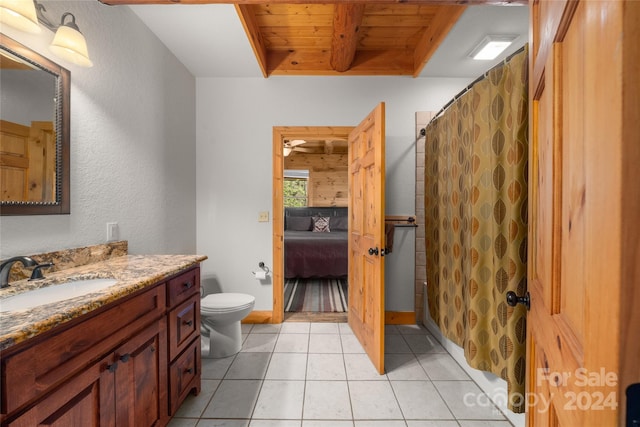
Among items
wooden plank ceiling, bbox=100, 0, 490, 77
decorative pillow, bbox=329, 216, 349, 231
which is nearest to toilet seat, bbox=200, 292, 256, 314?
wooden plank ceiling, bbox=100, 0, 490, 77

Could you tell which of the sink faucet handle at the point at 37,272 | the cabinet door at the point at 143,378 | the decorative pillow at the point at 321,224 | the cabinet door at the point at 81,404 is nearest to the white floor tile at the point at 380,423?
the cabinet door at the point at 143,378

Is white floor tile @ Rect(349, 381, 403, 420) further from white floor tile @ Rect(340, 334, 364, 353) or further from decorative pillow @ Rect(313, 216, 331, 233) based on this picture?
decorative pillow @ Rect(313, 216, 331, 233)

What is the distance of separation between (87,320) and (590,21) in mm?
1439

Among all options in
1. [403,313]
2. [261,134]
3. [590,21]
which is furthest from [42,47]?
[403,313]

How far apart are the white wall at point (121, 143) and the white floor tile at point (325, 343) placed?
1.46 m

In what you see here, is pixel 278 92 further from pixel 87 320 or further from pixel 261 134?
pixel 87 320

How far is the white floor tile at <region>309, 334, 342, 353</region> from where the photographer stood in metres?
2.23

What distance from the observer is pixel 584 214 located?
0.45m

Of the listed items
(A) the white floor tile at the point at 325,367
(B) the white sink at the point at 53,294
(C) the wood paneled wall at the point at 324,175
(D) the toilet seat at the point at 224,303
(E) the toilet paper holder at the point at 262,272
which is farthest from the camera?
(C) the wood paneled wall at the point at 324,175

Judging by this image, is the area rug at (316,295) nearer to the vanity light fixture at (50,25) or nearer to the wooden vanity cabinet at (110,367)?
the wooden vanity cabinet at (110,367)

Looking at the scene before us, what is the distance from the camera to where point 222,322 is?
6.81 feet

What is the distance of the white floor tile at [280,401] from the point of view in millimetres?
1534

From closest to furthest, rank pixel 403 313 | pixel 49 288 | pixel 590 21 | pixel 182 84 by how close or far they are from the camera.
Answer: pixel 590 21 < pixel 49 288 < pixel 182 84 < pixel 403 313

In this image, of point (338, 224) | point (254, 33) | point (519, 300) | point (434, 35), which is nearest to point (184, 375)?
point (519, 300)
